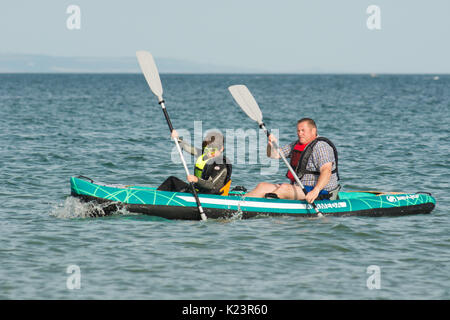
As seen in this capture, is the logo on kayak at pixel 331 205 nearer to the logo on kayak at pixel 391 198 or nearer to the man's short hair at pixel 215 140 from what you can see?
the logo on kayak at pixel 391 198

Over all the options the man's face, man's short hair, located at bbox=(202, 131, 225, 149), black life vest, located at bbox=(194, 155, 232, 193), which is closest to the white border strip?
black life vest, located at bbox=(194, 155, 232, 193)

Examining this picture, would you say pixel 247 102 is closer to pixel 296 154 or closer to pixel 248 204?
pixel 296 154

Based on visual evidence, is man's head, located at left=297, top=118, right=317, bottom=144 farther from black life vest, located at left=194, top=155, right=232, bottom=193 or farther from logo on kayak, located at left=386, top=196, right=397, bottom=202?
logo on kayak, located at left=386, top=196, right=397, bottom=202

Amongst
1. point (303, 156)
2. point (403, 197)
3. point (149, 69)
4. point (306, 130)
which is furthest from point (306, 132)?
point (149, 69)

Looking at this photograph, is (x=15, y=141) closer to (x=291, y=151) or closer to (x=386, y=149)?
(x=386, y=149)

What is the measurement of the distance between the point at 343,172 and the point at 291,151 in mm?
5577

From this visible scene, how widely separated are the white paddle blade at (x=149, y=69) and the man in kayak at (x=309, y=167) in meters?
2.46

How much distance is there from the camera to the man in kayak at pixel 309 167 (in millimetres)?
10164

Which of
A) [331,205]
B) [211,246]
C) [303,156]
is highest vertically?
[303,156]

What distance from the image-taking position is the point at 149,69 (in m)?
12.0

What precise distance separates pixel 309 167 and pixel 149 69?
145 inches

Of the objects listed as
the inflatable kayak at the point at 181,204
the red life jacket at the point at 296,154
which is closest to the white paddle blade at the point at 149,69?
the inflatable kayak at the point at 181,204

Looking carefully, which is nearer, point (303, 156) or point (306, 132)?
point (306, 132)

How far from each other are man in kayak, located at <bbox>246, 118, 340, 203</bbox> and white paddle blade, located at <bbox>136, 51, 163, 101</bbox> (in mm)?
2459
